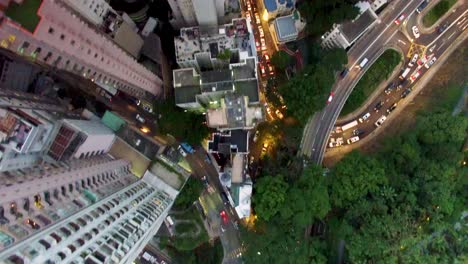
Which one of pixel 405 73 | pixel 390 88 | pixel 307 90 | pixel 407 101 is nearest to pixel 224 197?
pixel 307 90

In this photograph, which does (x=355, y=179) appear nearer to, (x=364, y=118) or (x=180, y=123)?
(x=364, y=118)

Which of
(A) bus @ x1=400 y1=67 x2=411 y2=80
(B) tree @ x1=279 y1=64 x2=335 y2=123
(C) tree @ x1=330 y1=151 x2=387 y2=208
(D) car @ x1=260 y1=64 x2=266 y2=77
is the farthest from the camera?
(A) bus @ x1=400 y1=67 x2=411 y2=80

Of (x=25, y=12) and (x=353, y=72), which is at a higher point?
(x=353, y=72)

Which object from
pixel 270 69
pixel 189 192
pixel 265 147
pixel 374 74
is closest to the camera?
pixel 189 192

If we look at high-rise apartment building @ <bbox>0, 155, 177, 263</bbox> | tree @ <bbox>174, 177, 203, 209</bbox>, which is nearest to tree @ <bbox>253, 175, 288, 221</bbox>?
tree @ <bbox>174, 177, 203, 209</bbox>

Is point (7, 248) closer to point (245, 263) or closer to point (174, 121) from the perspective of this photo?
point (174, 121)

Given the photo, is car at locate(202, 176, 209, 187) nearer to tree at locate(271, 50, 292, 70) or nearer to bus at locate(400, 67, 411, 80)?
tree at locate(271, 50, 292, 70)
